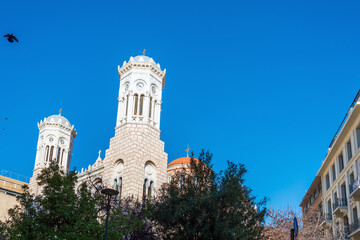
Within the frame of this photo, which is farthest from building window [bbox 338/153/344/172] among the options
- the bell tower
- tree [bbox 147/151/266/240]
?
the bell tower

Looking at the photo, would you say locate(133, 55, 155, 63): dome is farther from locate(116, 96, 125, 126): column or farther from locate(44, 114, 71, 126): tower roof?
locate(44, 114, 71, 126): tower roof

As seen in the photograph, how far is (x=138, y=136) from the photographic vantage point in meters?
40.7

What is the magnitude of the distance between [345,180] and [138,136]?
18.1 m

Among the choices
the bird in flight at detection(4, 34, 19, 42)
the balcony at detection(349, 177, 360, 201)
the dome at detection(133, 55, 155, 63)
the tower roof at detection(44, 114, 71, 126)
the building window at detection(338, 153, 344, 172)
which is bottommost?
the bird in flight at detection(4, 34, 19, 42)

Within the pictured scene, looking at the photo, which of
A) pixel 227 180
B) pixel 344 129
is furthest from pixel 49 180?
pixel 344 129

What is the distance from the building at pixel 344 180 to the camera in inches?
1133

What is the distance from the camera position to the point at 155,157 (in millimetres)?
41500

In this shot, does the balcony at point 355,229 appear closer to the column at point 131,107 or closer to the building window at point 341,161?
the building window at point 341,161

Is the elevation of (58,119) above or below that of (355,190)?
above

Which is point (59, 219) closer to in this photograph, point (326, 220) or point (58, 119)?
point (326, 220)

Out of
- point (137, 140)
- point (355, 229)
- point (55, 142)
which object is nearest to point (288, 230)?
point (355, 229)

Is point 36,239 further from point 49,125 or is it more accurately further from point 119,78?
point 49,125

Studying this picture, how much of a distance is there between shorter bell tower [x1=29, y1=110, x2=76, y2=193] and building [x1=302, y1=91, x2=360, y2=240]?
28815 millimetres

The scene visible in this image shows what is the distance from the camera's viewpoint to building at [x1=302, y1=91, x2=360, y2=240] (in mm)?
28781
